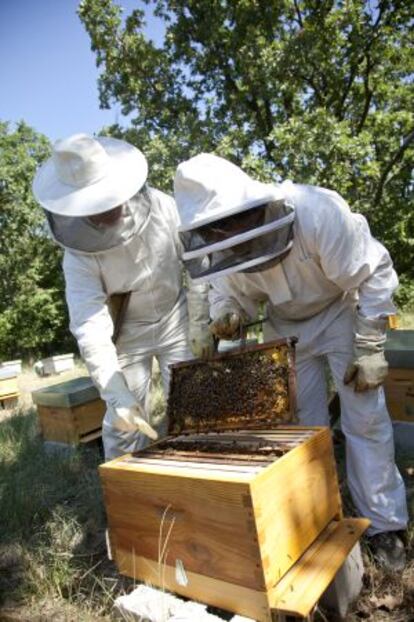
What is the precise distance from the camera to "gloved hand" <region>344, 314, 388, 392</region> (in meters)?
2.50

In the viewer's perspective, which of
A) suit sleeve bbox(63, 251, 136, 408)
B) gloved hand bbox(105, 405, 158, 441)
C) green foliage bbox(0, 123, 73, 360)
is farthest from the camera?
green foliage bbox(0, 123, 73, 360)

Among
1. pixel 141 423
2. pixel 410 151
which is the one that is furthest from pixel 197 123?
pixel 141 423

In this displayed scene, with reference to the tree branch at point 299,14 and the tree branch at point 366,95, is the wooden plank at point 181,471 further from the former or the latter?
the tree branch at point 299,14

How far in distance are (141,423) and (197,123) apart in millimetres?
7656

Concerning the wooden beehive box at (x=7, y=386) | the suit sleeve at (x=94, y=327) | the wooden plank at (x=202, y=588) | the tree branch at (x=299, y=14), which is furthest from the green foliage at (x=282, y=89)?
the wooden plank at (x=202, y=588)

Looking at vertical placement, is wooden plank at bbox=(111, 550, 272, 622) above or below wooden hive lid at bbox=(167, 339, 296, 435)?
below

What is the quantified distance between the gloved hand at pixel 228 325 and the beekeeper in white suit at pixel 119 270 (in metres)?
0.09

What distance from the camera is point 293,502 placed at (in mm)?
1979

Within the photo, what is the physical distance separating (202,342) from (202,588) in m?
1.26

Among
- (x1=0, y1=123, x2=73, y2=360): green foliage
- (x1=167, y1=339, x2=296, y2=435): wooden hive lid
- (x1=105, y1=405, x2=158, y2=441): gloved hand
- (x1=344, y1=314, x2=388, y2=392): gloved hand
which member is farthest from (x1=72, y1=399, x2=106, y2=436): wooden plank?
(x1=0, y1=123, x2=73, y2=360): green foliage

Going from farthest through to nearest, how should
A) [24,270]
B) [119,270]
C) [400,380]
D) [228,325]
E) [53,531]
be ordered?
1. [24,270]
2. [400,380]
3. [53,531]
4. [119,270]
5. [228,325]

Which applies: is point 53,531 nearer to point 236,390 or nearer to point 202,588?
point 202,588

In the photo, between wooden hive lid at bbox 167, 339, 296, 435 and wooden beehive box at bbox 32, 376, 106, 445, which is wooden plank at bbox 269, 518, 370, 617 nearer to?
wooden hive lid at bbox 167, 339, 296, 435

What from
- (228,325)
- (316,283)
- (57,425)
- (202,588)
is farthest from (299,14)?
(202,588)
